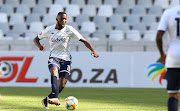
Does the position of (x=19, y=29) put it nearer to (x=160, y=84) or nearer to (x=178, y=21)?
(x=160, y=84)

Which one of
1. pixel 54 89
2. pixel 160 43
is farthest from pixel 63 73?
pixel 160 43

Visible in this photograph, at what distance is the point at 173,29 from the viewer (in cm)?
546

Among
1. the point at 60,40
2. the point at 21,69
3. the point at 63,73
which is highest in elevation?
the point at 60,40

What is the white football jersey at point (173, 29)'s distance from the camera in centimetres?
540

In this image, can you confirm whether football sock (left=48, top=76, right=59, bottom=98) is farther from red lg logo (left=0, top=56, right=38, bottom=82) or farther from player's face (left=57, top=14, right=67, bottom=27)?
red lg logo (left=0, top=56, right=38, bottom=82)

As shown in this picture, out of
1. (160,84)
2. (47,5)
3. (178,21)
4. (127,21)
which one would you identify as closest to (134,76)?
(160,84)

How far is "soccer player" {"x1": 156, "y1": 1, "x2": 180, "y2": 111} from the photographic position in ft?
17.7

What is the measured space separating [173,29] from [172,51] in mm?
255

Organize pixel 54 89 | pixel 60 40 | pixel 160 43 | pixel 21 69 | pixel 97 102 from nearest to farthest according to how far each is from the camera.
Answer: pixel 160 43 → pixel 54 89 → pixel 60 40 → pixel 97 102 → pixel 21 69

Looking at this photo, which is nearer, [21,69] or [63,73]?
[63,73]

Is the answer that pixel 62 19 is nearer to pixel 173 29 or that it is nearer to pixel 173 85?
pixel 173 29

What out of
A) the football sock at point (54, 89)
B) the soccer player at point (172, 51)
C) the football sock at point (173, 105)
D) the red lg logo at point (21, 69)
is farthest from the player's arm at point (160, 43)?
the red lg logo at point (21, 69)

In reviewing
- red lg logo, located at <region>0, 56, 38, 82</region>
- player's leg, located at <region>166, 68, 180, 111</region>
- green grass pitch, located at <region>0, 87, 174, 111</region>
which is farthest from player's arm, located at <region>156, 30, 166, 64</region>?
red lg logo, located at <region>0, 56, 38, 82</region>

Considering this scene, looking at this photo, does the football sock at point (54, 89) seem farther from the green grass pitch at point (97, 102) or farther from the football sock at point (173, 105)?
Answer: the football sock at point (173, 105)
